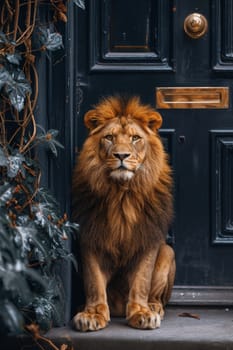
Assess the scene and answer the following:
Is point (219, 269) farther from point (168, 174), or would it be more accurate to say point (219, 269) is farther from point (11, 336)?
point (11, 336)

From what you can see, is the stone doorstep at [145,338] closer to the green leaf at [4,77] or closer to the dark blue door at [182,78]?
the dark blue door at [182,78]

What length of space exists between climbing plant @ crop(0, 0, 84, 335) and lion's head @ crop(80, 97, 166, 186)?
0.23 meters

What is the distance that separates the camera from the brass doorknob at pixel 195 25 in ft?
17.8

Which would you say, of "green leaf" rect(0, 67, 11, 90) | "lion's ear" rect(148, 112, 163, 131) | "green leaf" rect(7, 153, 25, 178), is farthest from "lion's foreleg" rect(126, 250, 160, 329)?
"green leaf" rect(0, 67, 11, 90)

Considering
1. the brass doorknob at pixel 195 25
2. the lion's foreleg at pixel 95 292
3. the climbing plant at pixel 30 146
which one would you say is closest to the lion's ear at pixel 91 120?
the climbing plant at pixel 30 146

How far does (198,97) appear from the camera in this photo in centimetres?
548

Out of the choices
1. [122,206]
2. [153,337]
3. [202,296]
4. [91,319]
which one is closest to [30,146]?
[122,206]

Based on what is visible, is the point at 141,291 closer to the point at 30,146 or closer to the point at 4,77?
the point at 30,146

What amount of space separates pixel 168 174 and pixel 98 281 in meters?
0.65

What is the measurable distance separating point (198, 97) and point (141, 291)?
3.76ft

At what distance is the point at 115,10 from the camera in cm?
546

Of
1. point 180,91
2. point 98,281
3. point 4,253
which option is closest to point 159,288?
point 98,281

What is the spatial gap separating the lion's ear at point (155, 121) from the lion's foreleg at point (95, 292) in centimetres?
71

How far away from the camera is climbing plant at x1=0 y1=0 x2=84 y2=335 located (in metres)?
4.70
